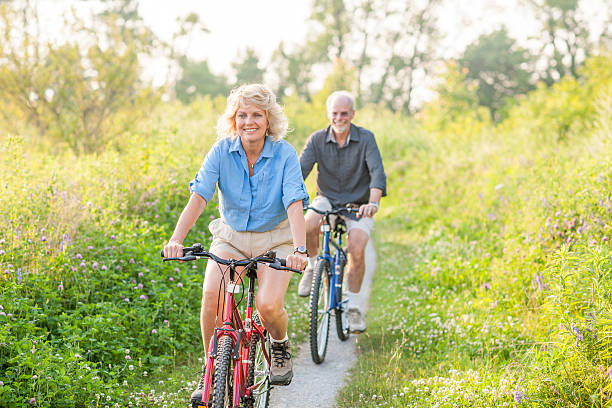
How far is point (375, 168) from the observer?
5.58m

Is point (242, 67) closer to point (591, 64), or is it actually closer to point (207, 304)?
point (591, 64)

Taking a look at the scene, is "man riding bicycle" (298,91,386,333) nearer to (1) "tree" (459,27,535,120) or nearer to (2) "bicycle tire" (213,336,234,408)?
(2) "bicycle tire" (213,336,234,408)

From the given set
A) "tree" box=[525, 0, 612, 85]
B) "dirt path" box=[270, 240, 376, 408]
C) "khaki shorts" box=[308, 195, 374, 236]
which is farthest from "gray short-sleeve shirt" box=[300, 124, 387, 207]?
"tree" box=[525, 0, 612, 85]

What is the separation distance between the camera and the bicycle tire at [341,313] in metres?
5.33

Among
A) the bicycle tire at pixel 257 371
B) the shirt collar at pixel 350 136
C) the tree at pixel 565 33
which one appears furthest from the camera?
the tree at pixel 565 33

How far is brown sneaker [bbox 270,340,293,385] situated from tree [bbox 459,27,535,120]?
43.1m

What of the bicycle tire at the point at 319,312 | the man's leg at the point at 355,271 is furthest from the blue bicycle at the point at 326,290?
the man's leg at the point at 355,271

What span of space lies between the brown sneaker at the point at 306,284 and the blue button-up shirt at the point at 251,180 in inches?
76.1

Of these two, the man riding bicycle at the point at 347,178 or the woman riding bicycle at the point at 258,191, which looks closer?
the woman riding bicycle at the point at 258,191

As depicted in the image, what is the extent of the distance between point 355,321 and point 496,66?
4329cm

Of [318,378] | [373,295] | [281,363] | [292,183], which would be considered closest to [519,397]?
[281,363]

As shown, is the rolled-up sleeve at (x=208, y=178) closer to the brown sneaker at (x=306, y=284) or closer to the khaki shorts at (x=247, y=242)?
the khaki shorts at (x=247, y=242)

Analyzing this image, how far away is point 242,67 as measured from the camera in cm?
4603

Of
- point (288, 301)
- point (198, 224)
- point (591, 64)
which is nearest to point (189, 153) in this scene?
point (198, 224)
